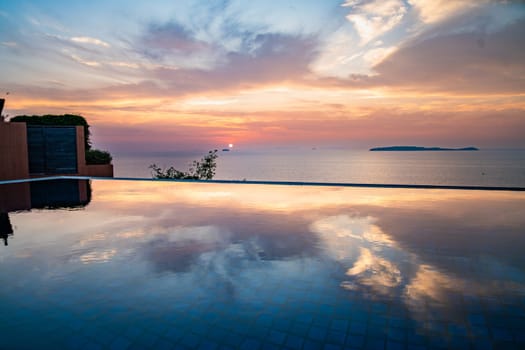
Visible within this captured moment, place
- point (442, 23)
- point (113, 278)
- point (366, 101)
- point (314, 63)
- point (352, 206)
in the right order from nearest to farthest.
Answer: point (113, 278) → point (352, 206) → point (442, 23) → point (314, 63) → point (366, 101)

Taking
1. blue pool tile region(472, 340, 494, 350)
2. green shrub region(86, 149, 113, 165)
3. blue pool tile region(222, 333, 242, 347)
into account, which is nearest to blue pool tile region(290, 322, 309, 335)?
blue pool tile region(222, 333, 242, 347)

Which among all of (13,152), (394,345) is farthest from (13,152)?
(394,345)

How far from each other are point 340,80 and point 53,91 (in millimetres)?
15453

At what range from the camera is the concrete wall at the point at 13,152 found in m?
13.1

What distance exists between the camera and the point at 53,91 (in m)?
16.8

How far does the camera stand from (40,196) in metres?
9.70

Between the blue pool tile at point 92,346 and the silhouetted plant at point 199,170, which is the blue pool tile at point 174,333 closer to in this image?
the blue pool tile at point 92,346

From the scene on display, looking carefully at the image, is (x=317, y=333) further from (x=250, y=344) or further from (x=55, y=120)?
(x=55, y=120)

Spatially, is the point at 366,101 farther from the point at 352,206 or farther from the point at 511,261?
the point at 511,261

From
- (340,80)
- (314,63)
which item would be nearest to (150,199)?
(314,63)


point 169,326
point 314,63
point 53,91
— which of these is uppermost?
point 314,63

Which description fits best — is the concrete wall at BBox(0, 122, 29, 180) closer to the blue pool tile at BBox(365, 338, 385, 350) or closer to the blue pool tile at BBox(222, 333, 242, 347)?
the blue pool tile at BBox(222, 333, 242, 347)

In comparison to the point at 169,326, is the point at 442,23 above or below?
above

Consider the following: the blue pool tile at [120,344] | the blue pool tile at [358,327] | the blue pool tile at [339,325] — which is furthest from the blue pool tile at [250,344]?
the blue pool tile at [120,344]
